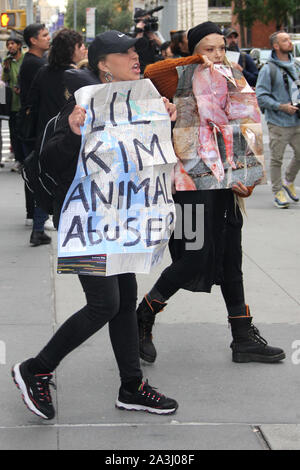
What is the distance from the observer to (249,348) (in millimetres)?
4719

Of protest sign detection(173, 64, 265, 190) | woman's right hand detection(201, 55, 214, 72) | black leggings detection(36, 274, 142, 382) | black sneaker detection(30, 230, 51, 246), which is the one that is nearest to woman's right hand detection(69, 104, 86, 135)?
black leggings detection(36, 274, 142, 382)

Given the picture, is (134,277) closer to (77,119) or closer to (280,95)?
(77,119)

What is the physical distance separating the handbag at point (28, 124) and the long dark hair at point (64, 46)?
536 millimetres

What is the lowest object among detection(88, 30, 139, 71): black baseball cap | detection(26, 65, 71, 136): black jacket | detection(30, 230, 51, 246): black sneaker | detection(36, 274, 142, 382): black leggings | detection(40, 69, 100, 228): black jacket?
detection(30, 230, 51, 246): black sneaker

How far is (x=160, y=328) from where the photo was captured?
5355 mm

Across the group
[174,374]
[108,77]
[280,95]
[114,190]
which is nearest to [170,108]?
[108,77]

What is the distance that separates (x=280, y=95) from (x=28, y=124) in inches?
123

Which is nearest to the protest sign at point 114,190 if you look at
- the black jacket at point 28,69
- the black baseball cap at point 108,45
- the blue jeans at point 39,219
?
the black baseball cap at point 108,45

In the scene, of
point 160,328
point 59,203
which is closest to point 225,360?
point 160,328

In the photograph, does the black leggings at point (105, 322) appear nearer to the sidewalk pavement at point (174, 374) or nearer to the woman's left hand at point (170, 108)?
the sidewalk pavement at point (174, 374)

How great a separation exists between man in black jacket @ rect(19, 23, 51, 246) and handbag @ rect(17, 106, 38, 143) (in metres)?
0.19

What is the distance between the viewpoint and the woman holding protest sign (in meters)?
4.41

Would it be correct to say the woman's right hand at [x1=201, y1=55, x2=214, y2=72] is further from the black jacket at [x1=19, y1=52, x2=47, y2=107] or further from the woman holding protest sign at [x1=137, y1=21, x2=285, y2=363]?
the black jacket at [x1=19, y1=52, x2=47, y2=107]

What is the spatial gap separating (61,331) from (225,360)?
1.26 m
